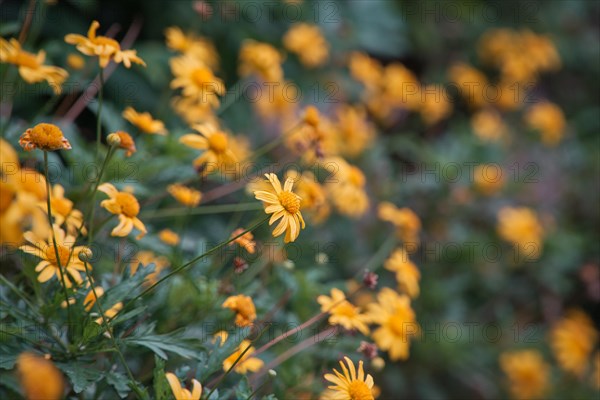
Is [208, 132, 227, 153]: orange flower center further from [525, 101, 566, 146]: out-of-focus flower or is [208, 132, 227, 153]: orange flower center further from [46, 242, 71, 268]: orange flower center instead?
[525, 101, 566, 146]: out-of-focus flower

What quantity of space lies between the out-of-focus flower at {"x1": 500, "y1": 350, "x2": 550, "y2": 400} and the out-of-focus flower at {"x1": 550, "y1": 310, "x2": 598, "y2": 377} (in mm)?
170

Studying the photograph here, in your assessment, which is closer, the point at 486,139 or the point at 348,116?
the point at 348,116

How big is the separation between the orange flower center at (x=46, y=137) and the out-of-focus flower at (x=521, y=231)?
2.99 metres

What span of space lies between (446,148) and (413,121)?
580 millimetres

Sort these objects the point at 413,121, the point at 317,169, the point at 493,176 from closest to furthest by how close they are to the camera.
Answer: the point at 317,169
the point at 493,176
the point at 413,121

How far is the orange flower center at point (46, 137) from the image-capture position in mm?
1266

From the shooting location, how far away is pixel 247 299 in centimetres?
159

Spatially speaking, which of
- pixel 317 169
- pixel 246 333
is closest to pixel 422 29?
pixel 317 169

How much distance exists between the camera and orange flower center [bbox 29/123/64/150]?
1266 mm

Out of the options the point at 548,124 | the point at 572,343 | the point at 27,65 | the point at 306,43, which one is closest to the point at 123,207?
the point at 27,65

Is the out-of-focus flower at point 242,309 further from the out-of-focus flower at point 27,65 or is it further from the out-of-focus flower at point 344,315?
the out-of-focus flower at point 27,65

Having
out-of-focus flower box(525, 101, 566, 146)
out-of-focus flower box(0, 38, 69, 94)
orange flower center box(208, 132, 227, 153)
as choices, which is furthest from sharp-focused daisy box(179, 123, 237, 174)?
out-of-focus flower box(525, 101, 566, 146)

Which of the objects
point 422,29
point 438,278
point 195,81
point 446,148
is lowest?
point 438,278

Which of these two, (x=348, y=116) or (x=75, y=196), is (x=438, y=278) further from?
(x=75, y=196)
